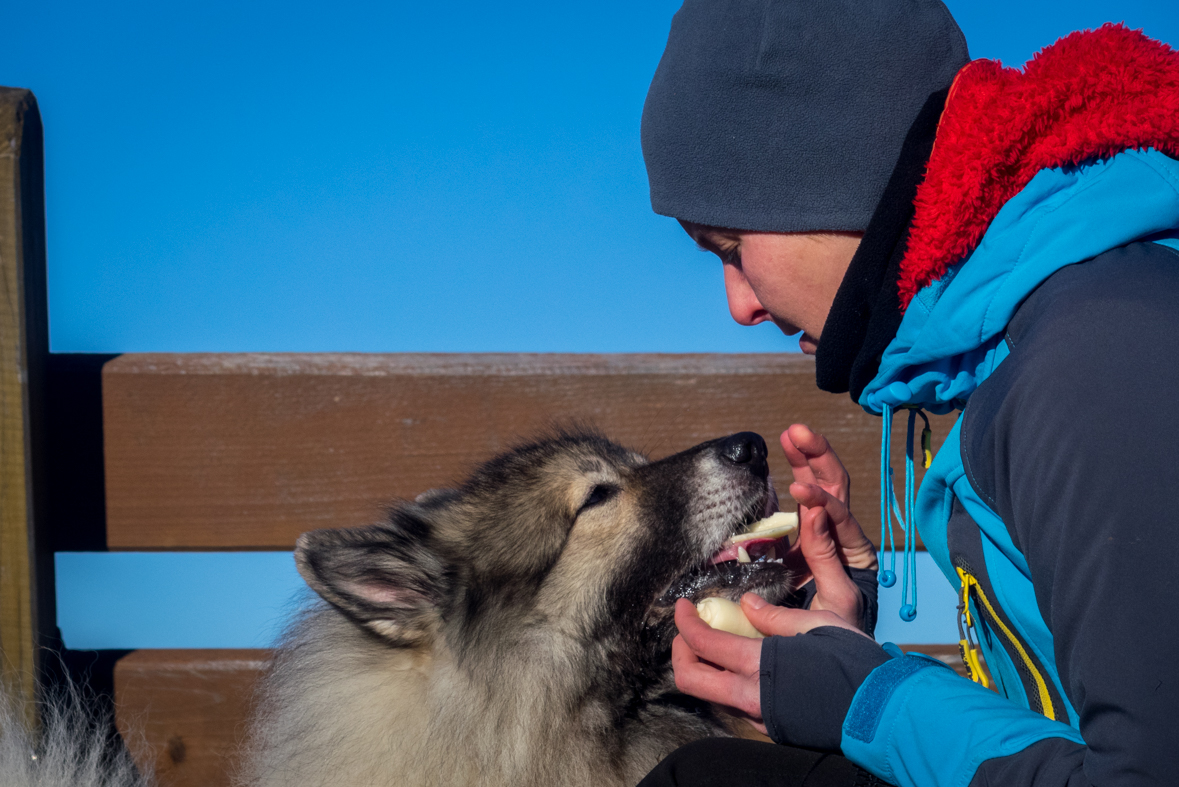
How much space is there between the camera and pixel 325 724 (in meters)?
1.76

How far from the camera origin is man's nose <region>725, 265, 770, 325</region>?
1.72m

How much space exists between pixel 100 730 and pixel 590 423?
1.60m

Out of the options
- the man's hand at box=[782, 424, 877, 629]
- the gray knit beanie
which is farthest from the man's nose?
the man's hand at box=[782, 424, 877, 629]

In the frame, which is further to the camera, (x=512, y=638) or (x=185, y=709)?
(x=185, y=709)

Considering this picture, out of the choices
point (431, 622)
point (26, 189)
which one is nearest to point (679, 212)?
point (431, 622)

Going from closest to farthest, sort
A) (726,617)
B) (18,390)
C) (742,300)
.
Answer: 1. (726,617)
2. (742,300)
3. (18,390)

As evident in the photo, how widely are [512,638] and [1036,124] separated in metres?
1.34

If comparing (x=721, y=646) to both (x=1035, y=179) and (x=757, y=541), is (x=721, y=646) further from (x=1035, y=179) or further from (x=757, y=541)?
(x=1035, y=179)

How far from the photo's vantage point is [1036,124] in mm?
1112

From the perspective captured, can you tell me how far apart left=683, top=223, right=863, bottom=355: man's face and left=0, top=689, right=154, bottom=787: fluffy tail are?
1877 millimetres

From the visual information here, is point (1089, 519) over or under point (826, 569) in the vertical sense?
over

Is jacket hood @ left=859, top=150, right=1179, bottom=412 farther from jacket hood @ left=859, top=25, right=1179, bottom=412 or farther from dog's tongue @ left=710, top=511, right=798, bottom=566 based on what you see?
dog's tongue @ left=710, top=511, right=798, bottom=566

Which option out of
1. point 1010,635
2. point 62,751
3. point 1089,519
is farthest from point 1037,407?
point 62,751

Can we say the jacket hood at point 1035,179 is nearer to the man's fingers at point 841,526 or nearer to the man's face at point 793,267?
the man's face at point 793,267
